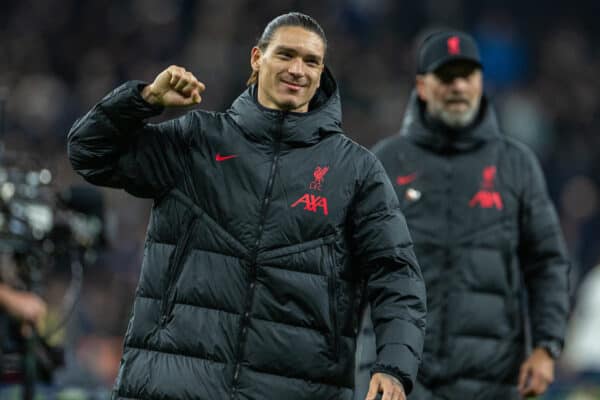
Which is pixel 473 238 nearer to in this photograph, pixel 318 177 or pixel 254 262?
pixel 318 177

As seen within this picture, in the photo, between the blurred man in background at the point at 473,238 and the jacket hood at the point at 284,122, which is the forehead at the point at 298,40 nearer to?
the jacket hood at the point at 284,122

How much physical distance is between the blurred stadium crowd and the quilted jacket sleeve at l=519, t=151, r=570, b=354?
22.8ft

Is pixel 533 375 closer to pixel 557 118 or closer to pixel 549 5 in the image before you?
pixel 557 118

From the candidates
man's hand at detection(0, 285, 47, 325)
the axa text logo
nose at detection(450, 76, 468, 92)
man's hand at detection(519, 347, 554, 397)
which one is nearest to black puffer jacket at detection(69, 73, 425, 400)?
the axa text logo

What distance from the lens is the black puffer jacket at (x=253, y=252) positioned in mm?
3971

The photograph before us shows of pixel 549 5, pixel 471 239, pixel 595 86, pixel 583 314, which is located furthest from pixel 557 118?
pixel 471 239

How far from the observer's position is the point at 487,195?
5.59 m

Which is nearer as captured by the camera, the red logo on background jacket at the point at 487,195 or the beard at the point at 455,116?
the red logo on background jacket at the point at 487,195

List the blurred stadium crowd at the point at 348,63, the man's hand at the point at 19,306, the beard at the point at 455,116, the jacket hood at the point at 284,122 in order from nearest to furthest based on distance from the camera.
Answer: the jacket hood at the point at 284,122, the beard at the point at 455,116, the man's hand at the point at 19,306, the blurred stadium crowd at the point at 348,63

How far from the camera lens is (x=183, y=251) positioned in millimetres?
4082

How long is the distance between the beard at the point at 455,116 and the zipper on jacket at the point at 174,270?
6.31ft

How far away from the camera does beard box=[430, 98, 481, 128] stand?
18.7 feet

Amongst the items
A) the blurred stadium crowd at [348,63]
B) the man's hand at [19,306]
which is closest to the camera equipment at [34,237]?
the man's hand at [19,306]

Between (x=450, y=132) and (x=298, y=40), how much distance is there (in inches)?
65.1
